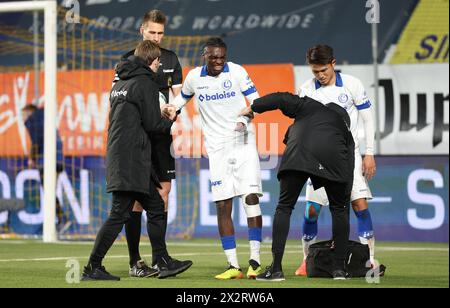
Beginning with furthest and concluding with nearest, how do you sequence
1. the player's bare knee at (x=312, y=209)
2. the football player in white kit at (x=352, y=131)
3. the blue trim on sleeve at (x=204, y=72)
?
the player's bare knee at (x=312, y=209), the football player in white kit at (x=352, y=131), the blue trim on sleeve at (x=204, y=72)

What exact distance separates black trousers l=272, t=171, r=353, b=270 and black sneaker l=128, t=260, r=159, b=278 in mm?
1081

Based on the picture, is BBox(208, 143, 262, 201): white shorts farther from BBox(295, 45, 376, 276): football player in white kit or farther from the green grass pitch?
the green grass pitch

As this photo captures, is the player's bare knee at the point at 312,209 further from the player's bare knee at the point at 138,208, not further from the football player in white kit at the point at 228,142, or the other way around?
the player's bare knee at the point at 138,208

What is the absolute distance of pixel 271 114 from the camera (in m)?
16.7

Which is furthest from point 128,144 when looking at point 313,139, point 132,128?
point 313,139

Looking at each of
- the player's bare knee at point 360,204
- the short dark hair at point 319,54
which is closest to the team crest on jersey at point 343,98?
the short dark hair at point 319,54

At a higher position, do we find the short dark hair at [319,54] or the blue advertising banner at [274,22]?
the blue advertising banner at [274,22]

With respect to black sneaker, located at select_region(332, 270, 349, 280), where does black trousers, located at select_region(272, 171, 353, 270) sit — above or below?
above

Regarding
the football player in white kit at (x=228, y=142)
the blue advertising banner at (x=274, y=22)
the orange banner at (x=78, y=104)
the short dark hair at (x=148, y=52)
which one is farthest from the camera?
the blue advertising banner at (x=274, y=22)

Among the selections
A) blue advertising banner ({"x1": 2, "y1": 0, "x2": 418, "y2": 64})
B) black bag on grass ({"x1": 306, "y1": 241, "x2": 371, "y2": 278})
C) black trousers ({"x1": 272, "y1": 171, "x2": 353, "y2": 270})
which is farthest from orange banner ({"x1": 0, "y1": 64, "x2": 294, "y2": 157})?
black trousers ({"x1": 272, "y1": 171, "x2": 353, "y2": 270})

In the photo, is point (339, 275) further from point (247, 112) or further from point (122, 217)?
point (122, 217)

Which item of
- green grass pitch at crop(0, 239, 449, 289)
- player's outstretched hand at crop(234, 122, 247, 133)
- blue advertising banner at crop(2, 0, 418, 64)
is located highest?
blue advertising banner at crop(2, 0, 418, 64)

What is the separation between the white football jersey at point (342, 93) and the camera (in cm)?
980

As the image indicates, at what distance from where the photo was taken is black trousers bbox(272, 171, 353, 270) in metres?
8.82
